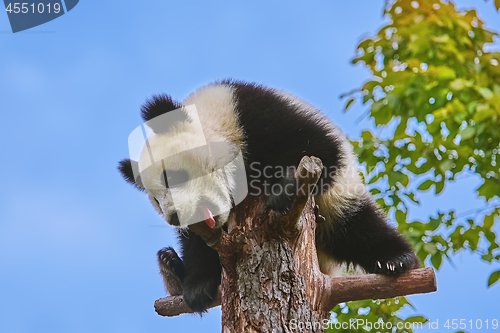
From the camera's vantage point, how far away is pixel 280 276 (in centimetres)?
296

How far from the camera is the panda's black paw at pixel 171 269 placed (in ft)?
13.3

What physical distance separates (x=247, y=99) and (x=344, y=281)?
1.41 meters

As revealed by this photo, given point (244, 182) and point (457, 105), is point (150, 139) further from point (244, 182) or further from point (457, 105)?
point (457, 105)

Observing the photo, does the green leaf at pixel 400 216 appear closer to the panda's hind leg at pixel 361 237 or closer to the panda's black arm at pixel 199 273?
the panda's hind leg at pixel 361 237

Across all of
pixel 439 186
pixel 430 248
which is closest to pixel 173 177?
Answer: pixel 430 248

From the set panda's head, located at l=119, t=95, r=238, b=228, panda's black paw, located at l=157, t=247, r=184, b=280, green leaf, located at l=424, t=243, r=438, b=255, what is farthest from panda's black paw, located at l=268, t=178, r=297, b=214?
green leaf, located at l=424, t=243, r=438, b=255

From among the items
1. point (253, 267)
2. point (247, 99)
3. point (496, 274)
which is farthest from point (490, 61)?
point (253, 267)

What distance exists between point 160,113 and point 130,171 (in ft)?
1.60

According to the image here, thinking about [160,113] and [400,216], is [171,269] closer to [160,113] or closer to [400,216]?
[160,113]

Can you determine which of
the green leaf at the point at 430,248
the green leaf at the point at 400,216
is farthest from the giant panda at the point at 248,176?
the green leaf at the point at 400,216

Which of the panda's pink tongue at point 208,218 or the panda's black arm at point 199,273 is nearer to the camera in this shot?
the panda's pink tongue at point 208,218

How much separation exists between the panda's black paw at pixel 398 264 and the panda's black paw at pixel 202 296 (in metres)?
1.16

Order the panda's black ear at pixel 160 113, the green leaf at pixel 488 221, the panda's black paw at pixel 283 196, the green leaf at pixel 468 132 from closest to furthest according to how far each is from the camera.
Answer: the panda's black paw at pixel 283 196
the panda's black ear at pixel 160 113
the green leaf at pixel 468 132
the green leaf at pixel 488 221

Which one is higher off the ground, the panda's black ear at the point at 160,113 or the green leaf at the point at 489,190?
the panda's black ear at the point at 160,113
